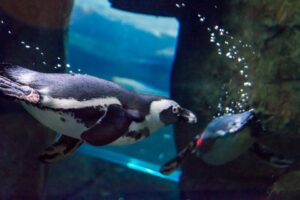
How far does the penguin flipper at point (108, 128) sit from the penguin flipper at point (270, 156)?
1896mm

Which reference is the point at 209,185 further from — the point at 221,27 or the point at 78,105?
the point at 78,105

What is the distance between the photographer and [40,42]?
13.2ft

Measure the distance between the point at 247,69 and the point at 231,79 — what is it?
0.24m

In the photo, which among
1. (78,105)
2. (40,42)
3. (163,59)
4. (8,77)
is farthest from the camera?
(163,59)

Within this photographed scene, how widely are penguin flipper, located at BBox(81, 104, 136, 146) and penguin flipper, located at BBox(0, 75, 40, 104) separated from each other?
0.40 m

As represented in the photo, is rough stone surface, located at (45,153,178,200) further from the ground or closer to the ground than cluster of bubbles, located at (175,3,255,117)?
closer to the ground

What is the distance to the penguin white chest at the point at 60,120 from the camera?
2.67 metres

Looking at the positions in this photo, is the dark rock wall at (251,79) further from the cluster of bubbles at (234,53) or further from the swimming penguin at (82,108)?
the swimming penguin at (82,108)

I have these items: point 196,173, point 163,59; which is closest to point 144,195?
point 196,173

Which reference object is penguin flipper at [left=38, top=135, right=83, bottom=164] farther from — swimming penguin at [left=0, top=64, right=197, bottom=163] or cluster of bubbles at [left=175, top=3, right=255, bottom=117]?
cluster of bubbles at [left=175, top=3, right=255, bottom=117]

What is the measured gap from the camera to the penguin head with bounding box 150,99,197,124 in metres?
3.08

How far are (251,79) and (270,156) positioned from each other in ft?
2.93

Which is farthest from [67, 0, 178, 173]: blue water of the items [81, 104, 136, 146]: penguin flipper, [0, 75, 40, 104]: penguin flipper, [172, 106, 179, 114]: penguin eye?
[0, 75, 40, 104]: penguin flipper

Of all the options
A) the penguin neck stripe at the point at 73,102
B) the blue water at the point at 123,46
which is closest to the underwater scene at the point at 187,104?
the penguin neck stripe at the point at 73,102
